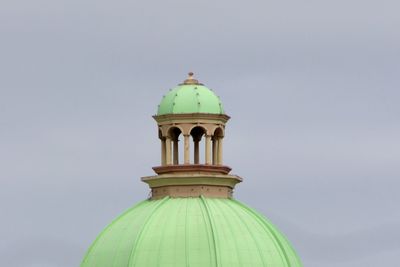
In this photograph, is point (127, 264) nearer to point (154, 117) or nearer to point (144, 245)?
point (144, 245)

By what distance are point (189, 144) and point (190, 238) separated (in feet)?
21.6

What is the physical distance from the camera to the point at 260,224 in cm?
13075

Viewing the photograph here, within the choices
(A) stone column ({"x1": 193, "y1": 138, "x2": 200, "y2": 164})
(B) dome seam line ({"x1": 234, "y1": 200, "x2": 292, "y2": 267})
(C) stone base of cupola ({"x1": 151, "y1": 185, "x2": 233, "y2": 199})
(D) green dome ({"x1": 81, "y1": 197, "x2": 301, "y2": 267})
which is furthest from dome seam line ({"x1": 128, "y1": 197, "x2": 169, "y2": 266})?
(B) dome seam line ({"x1": 234, "y1": 200, "x2": 292, "y2": 267})

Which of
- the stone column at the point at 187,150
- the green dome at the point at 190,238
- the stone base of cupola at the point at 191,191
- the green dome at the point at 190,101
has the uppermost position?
the green dome at the point at 190,101

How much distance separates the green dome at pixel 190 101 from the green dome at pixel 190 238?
4672 millimetres

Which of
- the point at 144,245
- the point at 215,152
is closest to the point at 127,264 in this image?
the point at 144,245

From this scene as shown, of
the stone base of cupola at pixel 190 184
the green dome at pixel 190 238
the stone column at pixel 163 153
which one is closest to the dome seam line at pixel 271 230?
the green dome at pixel 190 238

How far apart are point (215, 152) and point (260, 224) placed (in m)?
5.24

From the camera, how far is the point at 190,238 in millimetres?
127875

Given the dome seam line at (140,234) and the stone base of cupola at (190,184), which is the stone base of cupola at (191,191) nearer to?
the stone base of cupola at (190,184)

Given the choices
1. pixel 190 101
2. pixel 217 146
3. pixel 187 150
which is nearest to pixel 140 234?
pixel 187 150

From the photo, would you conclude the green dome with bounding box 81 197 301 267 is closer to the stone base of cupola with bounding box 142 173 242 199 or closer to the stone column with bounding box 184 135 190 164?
the stone base of cupola with bounding box 142 173 242 199

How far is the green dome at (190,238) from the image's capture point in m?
127

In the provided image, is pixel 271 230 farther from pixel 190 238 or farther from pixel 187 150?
pixel 187 150
